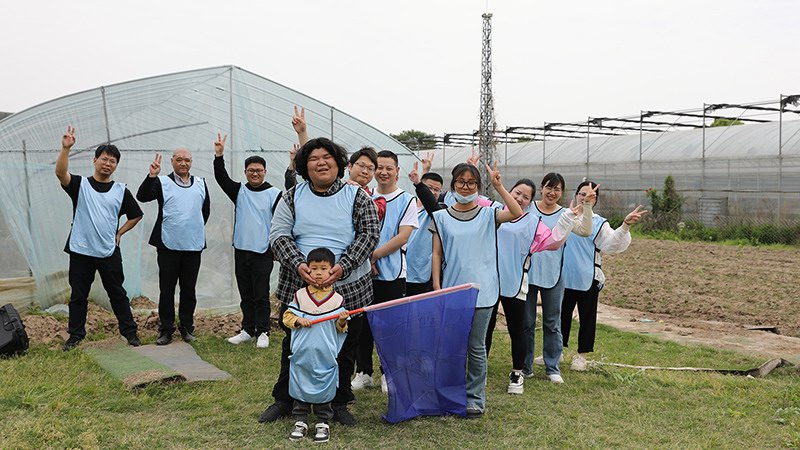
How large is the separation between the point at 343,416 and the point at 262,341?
234 cm

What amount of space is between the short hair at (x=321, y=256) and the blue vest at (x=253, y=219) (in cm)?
258

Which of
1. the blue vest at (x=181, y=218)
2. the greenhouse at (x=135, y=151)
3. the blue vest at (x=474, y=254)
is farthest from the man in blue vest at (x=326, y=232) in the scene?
the greenhouse at (x=135, y=151)

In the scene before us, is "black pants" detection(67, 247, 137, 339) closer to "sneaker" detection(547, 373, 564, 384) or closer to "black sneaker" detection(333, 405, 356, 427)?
"black sneaker" detection(333, 405, 356, 427)

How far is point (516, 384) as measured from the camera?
16.3ft

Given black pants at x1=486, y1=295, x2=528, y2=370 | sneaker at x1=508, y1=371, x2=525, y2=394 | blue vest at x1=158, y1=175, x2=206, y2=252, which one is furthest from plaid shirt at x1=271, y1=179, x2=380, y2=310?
blue vest at x1=158, y1=175, x2=206, y2=252

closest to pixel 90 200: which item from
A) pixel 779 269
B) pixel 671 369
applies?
pixel 671 369

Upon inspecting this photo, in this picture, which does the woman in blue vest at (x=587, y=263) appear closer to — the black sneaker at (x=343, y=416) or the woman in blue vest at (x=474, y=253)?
the woman in blue vest at (x=474, y=253)

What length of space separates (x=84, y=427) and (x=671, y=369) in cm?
445

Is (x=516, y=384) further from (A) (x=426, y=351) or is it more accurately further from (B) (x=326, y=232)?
(B) (x=326, y=232)

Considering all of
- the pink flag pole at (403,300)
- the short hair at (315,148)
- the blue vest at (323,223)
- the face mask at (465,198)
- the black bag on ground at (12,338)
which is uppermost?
the short hair at (315,148)

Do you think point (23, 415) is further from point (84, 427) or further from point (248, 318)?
point (248, 318)

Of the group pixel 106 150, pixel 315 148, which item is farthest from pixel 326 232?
pixel 106 150

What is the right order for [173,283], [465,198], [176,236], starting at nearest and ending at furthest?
1. [465,198]
2. [176,236]
3. [173,283]

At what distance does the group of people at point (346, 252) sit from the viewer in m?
3.95
